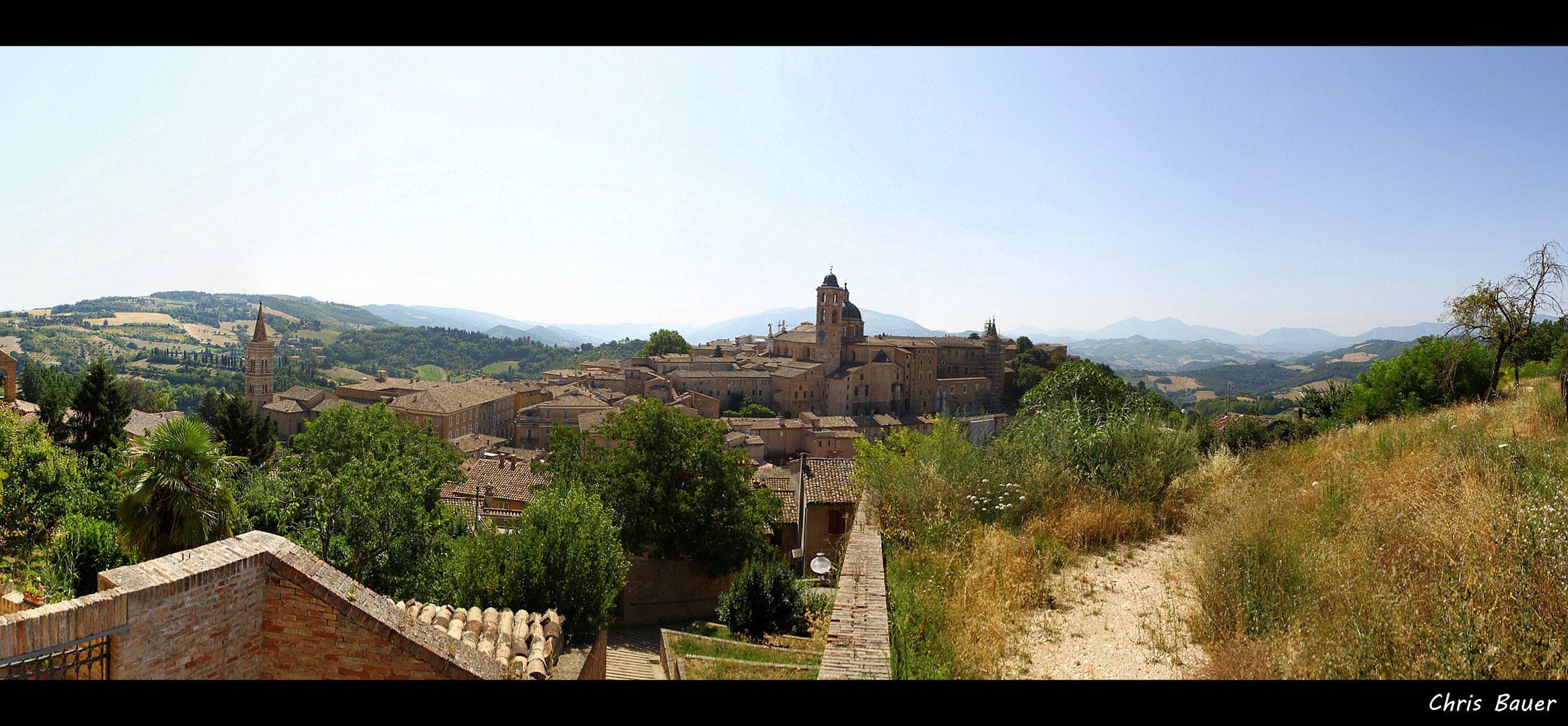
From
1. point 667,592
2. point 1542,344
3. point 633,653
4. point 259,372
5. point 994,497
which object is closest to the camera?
point 994,497

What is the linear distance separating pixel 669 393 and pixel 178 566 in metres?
54.0

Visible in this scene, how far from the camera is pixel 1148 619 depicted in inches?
194

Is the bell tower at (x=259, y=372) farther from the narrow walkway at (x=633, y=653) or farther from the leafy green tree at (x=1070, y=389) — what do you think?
the leafy green tree at (x=1070, y=389)

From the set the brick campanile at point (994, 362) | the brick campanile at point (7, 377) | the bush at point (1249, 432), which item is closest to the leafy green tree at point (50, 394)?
the brick campanile at point (7, 377)

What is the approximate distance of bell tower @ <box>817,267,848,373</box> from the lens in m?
66.4

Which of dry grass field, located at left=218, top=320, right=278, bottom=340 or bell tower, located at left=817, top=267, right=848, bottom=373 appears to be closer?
bell tower, located at left=817, top=267, right=848, bottom=373

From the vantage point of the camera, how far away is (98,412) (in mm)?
24969

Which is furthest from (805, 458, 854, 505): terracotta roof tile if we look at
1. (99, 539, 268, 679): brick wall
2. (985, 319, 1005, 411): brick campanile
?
(985, 319, 1005, 411): brick campanile

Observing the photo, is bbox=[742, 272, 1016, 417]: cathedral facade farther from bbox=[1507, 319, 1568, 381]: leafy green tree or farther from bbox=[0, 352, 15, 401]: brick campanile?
bbox=[0, 352, 15, 401]: brick campanile

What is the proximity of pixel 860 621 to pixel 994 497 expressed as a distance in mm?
2878

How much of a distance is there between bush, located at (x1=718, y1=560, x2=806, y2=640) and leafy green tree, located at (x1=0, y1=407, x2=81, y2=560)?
12.4 m

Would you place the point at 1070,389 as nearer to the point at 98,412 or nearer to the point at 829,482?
the point at 829,482

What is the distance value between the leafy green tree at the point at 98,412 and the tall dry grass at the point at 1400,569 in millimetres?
32043

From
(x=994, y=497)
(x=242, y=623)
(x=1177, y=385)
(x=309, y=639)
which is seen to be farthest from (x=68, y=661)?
(x=1177, y=385)
